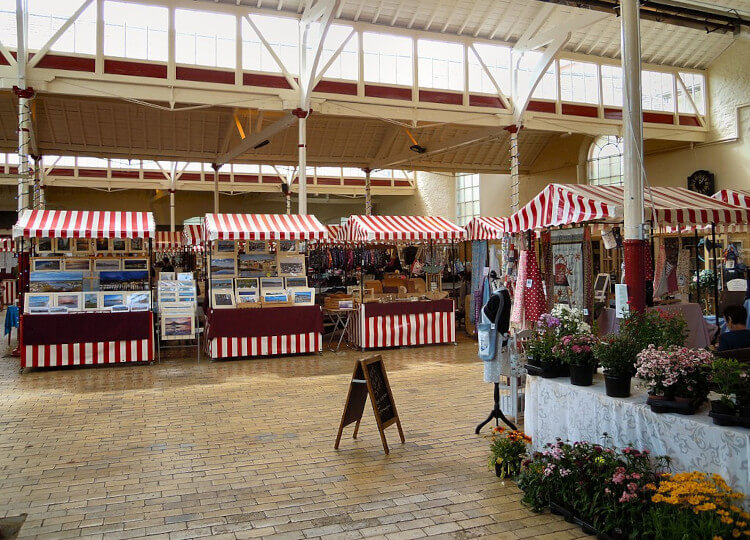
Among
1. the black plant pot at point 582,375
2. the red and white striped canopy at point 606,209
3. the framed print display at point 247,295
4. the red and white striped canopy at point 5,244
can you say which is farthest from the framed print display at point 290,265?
the red and white striped canopy at point 5,244

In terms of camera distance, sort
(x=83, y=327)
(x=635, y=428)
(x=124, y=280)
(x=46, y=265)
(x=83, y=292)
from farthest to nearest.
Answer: (x=124, y=280) < (x=46, y=265) < (x=83, y=292) < (x=83, y=327) < (x=635, y=428)

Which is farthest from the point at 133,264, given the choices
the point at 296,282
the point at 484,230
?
the point at 484,230

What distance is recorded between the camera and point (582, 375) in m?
4.09

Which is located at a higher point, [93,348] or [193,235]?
[193,235]

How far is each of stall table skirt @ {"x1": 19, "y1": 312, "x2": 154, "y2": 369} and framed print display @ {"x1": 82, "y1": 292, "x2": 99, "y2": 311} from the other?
0.17 metres

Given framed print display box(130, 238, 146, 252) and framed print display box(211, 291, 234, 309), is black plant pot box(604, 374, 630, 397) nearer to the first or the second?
framed print display box(211, 291, 234, 309)

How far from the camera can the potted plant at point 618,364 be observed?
145 inches

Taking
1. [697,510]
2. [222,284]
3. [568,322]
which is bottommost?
[697,510]

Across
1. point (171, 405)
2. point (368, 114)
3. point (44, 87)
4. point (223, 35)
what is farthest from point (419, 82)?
point (171, 405)

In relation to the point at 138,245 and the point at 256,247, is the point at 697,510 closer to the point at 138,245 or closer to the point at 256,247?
the point at 256,247

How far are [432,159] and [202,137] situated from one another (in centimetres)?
658

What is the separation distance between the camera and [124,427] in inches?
233

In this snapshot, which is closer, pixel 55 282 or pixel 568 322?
pixel 568 322

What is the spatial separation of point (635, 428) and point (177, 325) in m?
7.87
